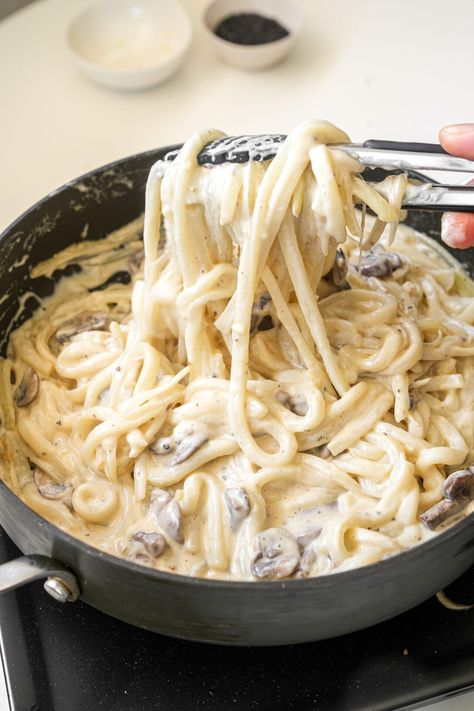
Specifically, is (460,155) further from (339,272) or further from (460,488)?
(460,488)

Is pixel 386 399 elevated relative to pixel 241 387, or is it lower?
lower

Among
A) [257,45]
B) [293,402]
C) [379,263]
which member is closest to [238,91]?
[257,45]

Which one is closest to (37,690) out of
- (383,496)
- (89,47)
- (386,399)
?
(383,496)

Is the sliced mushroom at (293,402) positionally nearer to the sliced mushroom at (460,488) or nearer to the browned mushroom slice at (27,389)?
the sliced mushroom at (460,488)

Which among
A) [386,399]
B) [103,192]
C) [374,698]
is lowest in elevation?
[374,698]

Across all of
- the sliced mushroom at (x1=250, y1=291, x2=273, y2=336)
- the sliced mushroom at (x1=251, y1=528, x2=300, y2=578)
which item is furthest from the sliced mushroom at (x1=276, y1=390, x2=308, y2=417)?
the sliced mushroom at (x1=251, y1=528, x2=300, y2=578)

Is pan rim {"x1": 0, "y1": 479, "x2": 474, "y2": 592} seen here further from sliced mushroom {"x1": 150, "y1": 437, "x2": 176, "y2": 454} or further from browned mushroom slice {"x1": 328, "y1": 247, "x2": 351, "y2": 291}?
browned mushroom slice {"x1": 328, "y1": 247, "x2": 351, "y2": 291}

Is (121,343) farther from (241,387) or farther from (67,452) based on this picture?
(241,387)

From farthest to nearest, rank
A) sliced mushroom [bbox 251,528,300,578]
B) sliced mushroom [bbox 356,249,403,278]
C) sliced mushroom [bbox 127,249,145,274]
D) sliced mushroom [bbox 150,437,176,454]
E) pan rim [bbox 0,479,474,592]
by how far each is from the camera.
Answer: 1. sliced mushroom [bbox 127,249,145,274]
2. sliced mushroom [bbox 356,249,403,278]
3. sliced mushroom [bbox 150,437,176,454]
4. sliced mushroom [bbox 251,528,300,578]
5. pan rim [bbox 0,479,474,592]
